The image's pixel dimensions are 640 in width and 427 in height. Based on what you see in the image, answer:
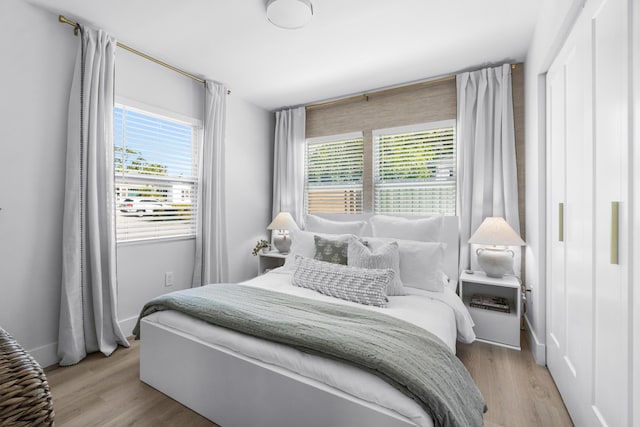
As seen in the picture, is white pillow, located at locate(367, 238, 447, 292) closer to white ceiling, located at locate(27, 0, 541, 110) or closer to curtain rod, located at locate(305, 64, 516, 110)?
white ceiling, located at locate(27, 0, 541, 110)

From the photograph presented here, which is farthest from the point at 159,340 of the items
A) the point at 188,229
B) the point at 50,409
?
the point at 188,229

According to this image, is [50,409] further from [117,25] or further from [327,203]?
[327,203]

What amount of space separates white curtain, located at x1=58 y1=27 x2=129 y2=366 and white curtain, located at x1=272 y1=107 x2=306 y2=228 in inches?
79.6

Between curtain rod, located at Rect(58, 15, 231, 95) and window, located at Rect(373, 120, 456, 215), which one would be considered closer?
curtain rod, located at Rect(58, 15, 231, 95)

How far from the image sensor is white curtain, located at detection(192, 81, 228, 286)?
129 inches

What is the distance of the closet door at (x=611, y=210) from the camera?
1.08m

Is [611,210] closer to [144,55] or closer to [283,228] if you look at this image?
[283,228]

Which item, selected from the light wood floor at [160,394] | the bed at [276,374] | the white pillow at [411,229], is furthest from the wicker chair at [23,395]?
the white pillow at [411,229]

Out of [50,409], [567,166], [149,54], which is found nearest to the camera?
[50,409]

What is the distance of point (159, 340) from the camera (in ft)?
6.29

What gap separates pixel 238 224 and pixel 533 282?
122 inches

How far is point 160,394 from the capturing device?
1.92m

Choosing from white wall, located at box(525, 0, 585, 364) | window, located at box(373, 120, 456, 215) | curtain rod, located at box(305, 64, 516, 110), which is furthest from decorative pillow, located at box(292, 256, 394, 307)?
curtain rod, located at box(305, 64, 516, 110)

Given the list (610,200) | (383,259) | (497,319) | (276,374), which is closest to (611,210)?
(610,200)
